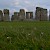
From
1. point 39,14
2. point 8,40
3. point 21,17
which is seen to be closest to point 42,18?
point 39,14

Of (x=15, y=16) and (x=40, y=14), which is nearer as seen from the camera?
(x=15, y=16)

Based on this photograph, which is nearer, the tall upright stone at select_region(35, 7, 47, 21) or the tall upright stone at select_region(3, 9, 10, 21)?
the tall upright stone at select_region(3, 9, 10, 21)

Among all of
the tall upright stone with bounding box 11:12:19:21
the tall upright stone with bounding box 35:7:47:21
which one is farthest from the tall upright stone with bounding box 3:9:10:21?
the tall upright stone with bounding box 35:7:47:21

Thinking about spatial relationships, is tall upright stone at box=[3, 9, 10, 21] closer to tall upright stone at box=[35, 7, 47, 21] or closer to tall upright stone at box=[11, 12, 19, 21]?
tall upright stone at box=[11, 12, 19, 21]

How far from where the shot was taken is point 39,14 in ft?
155

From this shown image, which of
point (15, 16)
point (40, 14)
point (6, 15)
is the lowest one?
point (15, 16)

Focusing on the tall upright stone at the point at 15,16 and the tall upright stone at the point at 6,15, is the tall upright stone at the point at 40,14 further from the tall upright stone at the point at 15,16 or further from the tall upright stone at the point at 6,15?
the tall upright stone at the point at 6,15

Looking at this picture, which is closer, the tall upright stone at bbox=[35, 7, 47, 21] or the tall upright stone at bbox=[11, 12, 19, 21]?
the tall upright stone at bbox=[11, 12, 19, 21]

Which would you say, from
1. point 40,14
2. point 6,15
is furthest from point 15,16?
point 40,14

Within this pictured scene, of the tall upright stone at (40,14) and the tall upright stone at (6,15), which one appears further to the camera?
the tall upright stone at (40,14)

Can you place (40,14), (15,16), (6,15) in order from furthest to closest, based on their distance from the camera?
(40,14) < (6,15) < (15,16)

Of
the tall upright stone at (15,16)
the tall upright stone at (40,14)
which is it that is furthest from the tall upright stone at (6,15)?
the tall upright stone at (40,14)

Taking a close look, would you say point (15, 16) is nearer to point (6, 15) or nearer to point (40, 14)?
point (6, 15)

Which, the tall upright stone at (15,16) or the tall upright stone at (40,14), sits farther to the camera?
the tall upright stone at (40,14)
